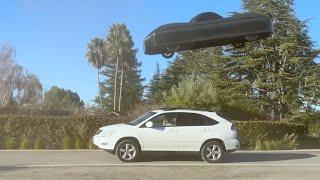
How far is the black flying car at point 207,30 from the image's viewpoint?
659 centimetres

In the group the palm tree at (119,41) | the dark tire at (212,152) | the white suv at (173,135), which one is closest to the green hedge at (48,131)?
the white suv at (173,135)

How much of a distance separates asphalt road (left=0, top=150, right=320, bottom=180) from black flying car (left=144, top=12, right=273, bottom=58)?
733cm

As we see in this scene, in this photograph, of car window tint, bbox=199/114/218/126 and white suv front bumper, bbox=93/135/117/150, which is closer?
white suv front bumper, bbox=93/135/117/150

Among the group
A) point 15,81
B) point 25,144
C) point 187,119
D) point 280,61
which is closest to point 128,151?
point 187,119

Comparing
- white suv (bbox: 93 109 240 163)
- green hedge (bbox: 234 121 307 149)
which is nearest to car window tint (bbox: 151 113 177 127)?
white suv (bbox: 93 109 240 163)

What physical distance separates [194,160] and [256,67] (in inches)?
1020

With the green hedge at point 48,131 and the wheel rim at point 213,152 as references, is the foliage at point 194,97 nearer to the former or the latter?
the green hedge at point 48,131

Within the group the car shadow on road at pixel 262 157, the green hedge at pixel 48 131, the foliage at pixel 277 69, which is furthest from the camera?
the foliage at pixel 277 69

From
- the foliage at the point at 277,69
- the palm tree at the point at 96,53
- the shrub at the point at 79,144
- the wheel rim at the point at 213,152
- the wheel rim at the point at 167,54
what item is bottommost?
the wheel rim at the point at 213,152

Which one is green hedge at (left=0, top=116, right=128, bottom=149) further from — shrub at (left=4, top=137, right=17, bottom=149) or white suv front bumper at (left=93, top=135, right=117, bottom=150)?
white suv front bumper at (left=93, top=135, right=117, bottom=150)

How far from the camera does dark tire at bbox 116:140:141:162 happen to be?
16750 mm

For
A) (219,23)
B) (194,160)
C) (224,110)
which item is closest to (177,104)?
(224,110)

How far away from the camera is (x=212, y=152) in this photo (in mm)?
17172

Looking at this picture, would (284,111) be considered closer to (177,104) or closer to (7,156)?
(177,104)
